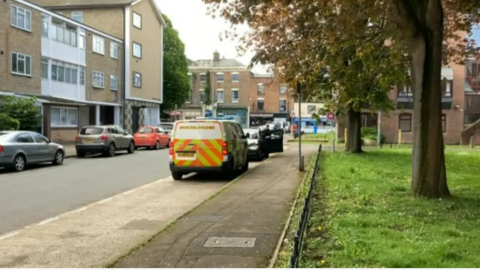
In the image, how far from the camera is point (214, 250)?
20.7 ft

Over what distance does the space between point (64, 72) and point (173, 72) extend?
81.6ft

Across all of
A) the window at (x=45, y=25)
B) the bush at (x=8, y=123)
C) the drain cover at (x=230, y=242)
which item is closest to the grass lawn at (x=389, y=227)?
the drain cover at (x=230, y=242)

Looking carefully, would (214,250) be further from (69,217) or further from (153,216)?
(69,217)

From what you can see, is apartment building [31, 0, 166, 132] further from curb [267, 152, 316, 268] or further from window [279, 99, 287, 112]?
window [279, 99, 287, 112]

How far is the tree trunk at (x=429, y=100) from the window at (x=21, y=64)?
25.5m

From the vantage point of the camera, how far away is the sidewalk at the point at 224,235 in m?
5.88

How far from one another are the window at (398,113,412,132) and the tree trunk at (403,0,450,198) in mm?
36521

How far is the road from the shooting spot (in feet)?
32.0

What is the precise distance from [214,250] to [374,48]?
→ 31.1 ft

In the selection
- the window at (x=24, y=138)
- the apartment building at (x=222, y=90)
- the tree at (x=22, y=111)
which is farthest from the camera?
the apartment building at (x=222, y=90)

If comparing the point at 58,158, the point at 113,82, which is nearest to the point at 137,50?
the point at 113,82

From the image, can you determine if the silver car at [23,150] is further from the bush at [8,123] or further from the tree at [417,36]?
the tree at [417,36]

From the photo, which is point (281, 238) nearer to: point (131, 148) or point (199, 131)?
point (199, 131)

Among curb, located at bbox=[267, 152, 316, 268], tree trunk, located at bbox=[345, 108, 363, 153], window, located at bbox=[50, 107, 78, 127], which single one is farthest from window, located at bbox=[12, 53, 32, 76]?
curb, located at bbox=[267, 152, 316, 268]
